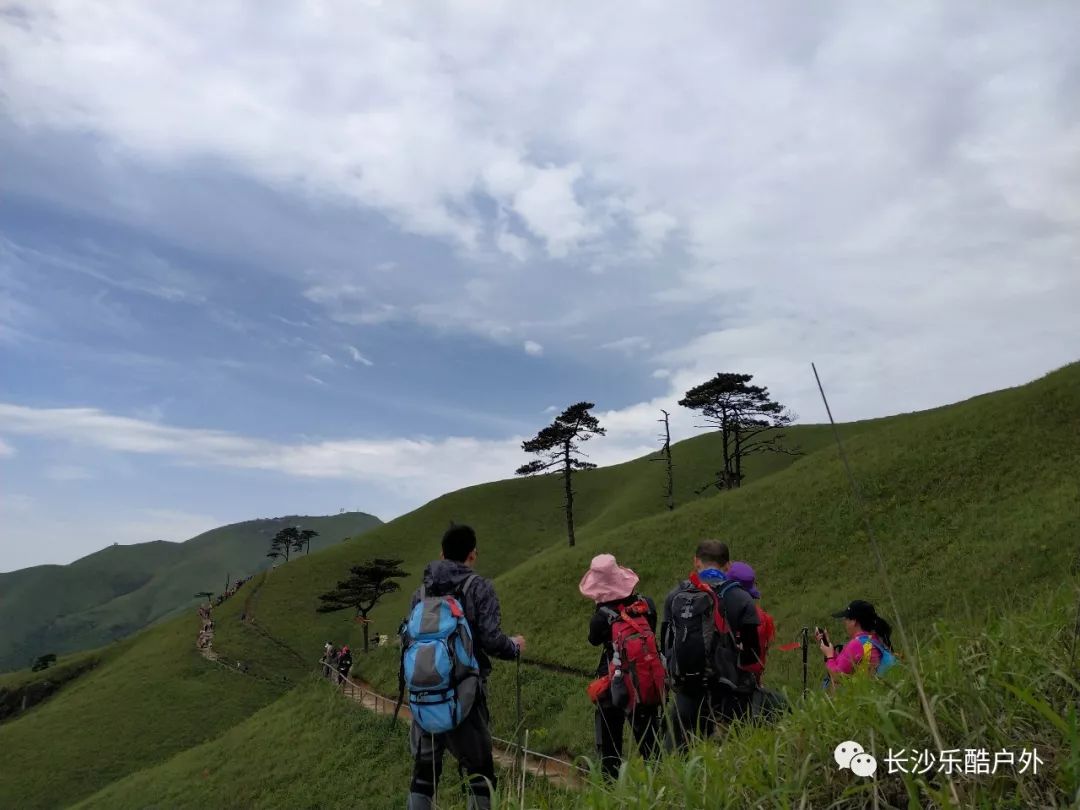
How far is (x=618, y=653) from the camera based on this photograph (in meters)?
5.25

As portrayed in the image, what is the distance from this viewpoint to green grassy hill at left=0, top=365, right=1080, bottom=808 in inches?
85.8

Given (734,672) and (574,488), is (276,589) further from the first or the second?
(734,672)

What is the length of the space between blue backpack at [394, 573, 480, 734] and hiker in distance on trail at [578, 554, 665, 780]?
3.95 feet

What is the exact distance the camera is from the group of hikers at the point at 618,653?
4273 millimetres

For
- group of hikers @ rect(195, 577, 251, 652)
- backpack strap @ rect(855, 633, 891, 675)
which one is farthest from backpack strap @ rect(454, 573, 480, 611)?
group of hikers @ rect(195, 577, 251, 652)

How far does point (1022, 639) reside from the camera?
2654mm

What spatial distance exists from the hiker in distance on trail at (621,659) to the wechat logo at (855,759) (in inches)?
114

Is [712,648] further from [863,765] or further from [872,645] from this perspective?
[863,765]

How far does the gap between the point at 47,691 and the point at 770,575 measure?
2751 inches

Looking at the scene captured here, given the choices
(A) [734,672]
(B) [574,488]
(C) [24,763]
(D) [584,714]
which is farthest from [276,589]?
(A) [734,672]

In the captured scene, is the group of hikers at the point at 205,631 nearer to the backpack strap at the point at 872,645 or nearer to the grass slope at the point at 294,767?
the grass slope at the point at 294,767

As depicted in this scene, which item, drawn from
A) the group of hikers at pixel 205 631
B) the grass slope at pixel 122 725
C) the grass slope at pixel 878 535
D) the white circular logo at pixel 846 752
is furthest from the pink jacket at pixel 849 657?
the group of hikers at pixel 205 631

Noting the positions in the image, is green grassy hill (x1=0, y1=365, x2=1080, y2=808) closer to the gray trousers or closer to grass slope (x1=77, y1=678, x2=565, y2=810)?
grass slope (x1=77, y1=678, x2=565, y2=810)
